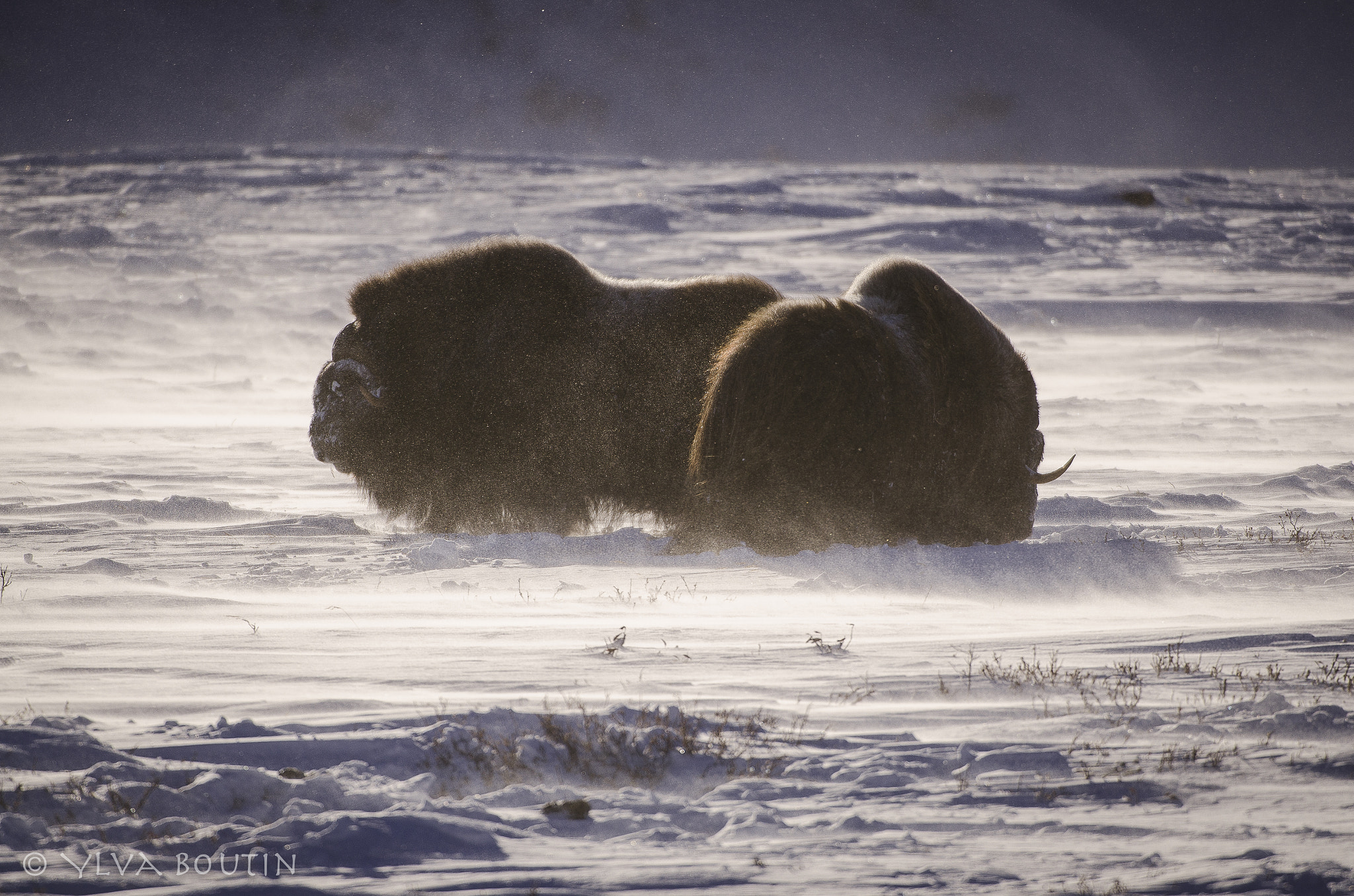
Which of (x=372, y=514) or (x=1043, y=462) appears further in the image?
(x=1043, y=462)

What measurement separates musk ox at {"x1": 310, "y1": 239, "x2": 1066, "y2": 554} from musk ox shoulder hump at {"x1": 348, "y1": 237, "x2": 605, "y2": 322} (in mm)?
10

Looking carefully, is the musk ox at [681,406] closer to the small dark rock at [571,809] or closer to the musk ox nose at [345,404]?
the musk ox nose at [345,404]

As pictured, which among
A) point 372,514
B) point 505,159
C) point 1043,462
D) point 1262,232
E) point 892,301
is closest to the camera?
point 892,301

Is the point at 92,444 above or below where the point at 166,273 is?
below

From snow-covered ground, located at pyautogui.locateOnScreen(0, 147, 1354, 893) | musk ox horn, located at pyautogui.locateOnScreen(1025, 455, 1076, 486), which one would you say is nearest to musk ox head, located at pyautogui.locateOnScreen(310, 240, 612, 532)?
snow-covered ground, located at pyautogui.locateOnScreen(0, 147, 1354, 893)

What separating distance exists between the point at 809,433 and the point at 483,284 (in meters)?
1.98

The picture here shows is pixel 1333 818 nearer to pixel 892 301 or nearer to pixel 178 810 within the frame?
pixel 178 810

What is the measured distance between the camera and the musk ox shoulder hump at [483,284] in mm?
6246

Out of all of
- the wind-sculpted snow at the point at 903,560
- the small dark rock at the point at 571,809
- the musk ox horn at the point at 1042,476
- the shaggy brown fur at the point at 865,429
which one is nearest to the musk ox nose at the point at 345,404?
the wind-sculpted snow at the point at 903,560

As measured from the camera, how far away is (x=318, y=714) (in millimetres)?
3127

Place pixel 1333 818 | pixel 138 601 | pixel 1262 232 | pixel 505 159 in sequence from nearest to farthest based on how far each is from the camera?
1. pixel 1333 818
2. pixel 138 601
3. pixel 1262 232
4. pixel 505 159

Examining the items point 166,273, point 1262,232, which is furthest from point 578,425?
point 1262,232

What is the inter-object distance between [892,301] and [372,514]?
3.02 meters

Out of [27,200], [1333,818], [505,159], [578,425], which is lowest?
[1333,818]
